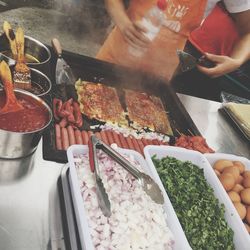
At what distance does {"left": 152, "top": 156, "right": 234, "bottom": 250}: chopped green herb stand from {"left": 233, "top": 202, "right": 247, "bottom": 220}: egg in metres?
0.14

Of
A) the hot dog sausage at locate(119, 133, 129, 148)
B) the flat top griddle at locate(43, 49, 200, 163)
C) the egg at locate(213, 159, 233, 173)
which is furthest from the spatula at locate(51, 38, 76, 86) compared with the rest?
the egg at locate(213, 159, 233, 173)

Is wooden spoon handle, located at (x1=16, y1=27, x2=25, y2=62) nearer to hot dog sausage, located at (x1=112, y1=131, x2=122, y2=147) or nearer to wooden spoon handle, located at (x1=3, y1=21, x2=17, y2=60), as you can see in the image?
wooden spoon handle, located at (x1=3, y1=21, x2=17, y2=60)

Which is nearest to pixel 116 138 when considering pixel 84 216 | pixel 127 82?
pixel 127 82

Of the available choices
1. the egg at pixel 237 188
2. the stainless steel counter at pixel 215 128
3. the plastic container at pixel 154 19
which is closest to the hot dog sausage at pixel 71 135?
the egg at pixel 237 188

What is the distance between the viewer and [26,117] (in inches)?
85.3

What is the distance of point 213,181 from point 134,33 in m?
1.61

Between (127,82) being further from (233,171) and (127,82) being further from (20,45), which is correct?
(233,171)

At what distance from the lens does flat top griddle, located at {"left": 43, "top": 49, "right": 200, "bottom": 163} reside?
315cm

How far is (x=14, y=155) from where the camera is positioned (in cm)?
215

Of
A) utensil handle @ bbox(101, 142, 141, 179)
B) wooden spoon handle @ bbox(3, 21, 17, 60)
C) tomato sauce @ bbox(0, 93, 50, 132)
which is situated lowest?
wooden spoon handle @ bbox(3, 21, 17, 60)

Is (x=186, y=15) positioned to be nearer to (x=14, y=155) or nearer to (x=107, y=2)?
(x=107, y=2)

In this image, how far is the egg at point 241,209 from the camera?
7.56 ft

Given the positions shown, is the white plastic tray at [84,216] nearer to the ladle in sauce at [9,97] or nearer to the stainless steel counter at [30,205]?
the stainless steel counter at [30,205]

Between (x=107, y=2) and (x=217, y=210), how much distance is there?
239cm
